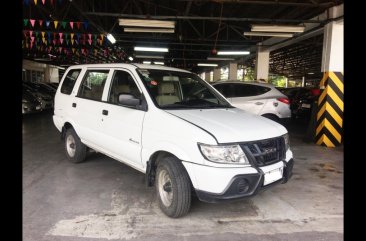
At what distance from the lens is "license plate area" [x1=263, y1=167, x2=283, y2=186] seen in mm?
3504

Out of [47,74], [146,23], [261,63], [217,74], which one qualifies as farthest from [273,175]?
[47,74]

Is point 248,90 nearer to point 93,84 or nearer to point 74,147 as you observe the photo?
point 93,84

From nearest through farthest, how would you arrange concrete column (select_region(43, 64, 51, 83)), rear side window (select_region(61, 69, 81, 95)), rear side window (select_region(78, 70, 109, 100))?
1. rear side window (select_region(78, 70, 109, 100))
2. rear side window (select_region(61, 69, 81, 95))
3. concrete column (select_region(43, 64, 51, 83))

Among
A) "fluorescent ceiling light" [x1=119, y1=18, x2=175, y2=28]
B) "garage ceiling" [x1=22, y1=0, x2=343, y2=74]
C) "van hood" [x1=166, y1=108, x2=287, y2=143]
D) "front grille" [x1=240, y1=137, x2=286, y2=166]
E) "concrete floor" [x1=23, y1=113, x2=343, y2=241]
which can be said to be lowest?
"concrete floor" [x1=23, y1=113, x2=343, y2=241]

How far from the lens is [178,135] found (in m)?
3.52

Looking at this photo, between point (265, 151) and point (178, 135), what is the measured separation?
39.6 inches

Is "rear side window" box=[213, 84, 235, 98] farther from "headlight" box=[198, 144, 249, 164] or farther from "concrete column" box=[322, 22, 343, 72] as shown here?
"headlight" box=[198, 144, 249, 164]

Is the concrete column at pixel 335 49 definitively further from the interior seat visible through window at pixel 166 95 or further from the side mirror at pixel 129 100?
the side mirror at pixel 129 100

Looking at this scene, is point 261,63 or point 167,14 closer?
point 167,14

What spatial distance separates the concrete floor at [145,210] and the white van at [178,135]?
388 mm

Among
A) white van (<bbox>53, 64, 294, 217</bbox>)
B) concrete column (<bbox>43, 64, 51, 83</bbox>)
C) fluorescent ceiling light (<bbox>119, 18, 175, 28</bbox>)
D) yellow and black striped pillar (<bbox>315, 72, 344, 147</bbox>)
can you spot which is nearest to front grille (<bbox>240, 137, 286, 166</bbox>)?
white van (<bbox>53, 64, 294, 217</bbox>)

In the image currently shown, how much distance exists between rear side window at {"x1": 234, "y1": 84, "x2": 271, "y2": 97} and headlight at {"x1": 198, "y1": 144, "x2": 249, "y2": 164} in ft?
19.2

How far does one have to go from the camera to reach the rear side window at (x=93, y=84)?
509 cm
